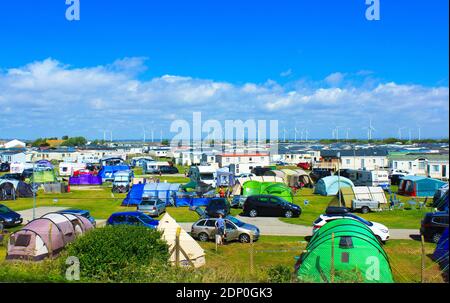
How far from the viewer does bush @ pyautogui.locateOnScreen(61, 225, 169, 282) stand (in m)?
9.30

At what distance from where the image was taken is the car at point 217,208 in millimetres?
22594

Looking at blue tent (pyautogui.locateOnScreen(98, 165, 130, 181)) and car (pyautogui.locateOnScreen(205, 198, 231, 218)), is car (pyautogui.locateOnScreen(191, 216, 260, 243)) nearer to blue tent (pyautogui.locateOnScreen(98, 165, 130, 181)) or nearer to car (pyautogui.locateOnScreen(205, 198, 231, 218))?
car (pyautogui.locateOnScreen(205, 198, 231, 218))

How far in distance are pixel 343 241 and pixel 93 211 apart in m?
18.5

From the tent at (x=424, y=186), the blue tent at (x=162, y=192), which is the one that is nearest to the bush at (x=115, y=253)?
the blue tent at (x=162, y=192)

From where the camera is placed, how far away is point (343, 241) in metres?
11.3

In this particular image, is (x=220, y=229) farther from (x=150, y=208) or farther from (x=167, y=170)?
(x=167, y=170)

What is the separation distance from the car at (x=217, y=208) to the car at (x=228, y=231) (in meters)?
5.08

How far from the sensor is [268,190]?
2712 centimetres

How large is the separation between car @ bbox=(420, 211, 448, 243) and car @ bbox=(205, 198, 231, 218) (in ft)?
32.5

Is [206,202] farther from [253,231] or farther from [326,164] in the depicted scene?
[326,164]

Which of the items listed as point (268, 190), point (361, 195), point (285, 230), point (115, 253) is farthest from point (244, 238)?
point (361, 195)

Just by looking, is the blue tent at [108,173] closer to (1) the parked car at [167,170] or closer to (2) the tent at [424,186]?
(1) the parked car at [167,170]

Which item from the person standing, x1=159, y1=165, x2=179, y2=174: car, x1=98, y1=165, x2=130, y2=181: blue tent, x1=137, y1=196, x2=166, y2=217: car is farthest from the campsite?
x1=159, y1=165, x2=179, y2=174: car

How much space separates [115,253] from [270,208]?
14651 mm
